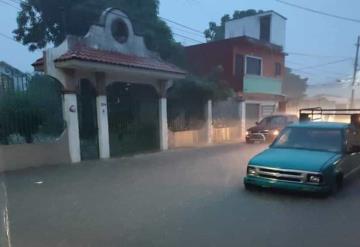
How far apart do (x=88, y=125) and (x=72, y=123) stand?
1.32 meters

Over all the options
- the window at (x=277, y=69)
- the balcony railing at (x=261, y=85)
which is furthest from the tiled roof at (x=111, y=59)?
the window at (x=277, y=69)

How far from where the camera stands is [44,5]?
20953 mm

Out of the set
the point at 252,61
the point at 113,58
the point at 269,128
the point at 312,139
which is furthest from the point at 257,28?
the point at 312,139

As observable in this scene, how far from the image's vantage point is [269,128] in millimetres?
15938

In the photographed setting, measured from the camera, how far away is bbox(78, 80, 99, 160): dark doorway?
11.6 m

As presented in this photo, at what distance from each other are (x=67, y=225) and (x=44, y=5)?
19.5 m

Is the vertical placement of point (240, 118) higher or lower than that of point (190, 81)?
lower

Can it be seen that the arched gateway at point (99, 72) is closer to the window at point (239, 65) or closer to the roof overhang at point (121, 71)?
the roof overhang at point (121, 71)

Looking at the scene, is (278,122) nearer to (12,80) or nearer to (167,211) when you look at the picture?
(167,211)

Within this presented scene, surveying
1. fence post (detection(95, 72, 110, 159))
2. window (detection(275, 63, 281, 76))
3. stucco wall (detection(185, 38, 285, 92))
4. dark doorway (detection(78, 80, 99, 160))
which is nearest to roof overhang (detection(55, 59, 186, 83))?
fence post (detection(95, 72, 110, 159))

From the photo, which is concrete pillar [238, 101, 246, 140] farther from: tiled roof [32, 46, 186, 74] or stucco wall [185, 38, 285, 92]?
tiled roof [32, 46, 186, 74]

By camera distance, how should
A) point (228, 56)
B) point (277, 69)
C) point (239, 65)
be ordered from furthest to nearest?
1. point (277, 69)
2. point (239, 65)
3. point (228, 56)

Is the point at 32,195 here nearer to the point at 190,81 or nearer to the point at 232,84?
the point at 190,81

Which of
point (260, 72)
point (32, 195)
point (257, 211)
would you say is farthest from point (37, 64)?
point (260, 72)
